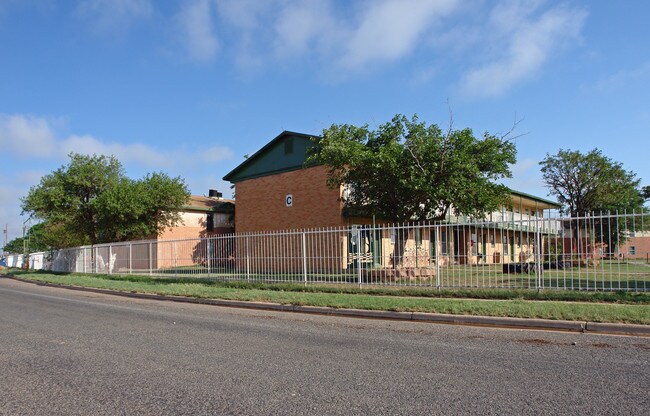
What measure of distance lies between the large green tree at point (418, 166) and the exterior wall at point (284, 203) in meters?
6.48

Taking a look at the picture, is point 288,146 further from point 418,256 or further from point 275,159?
point 418,256

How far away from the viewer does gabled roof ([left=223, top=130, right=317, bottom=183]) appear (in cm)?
2780

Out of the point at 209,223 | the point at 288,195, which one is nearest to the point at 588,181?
the point at 288,195

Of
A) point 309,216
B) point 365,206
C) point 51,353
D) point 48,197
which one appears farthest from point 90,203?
point 51,353

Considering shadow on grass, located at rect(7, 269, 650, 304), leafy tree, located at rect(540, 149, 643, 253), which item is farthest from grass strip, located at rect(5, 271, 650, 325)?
leafy tree, located at rect(540, 149, 643, 253)

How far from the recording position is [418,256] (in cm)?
1520

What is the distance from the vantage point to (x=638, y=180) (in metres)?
33.9

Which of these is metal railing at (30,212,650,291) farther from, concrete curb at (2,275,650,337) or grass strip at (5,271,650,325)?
concrete curb at (2,275,650,337)

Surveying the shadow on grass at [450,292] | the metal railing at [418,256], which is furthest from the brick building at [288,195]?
the shadow on grass at [450,292]

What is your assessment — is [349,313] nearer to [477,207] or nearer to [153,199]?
[477,207]

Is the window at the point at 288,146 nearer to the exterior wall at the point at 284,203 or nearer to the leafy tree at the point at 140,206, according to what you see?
the exterior wall at the point at 284,203

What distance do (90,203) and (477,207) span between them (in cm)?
2266

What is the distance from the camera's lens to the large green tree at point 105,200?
94.4 feet

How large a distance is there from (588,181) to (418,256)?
20.2m
